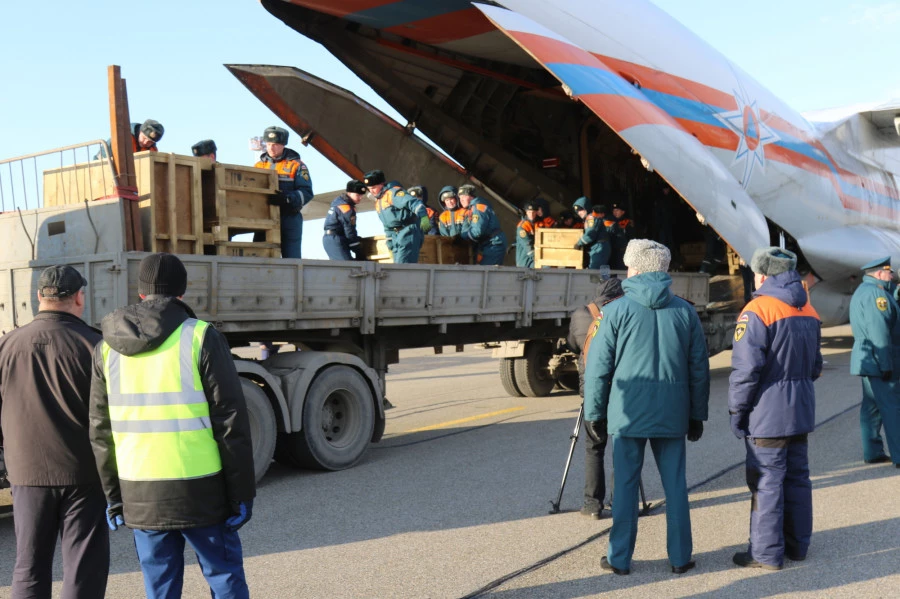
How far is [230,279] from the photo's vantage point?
684cm

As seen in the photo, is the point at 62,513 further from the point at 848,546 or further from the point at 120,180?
the point at 848,546

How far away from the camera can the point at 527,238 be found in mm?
13047

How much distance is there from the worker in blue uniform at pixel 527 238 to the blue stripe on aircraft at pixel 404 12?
325 cm

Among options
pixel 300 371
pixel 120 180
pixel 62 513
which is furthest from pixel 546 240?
pixel 62 513

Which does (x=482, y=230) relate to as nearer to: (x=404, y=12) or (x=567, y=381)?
(x=567, y=381)

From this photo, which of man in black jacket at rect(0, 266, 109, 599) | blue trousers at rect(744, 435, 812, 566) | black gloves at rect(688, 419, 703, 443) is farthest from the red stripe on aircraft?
man in black jacket at rect(0, 266, 109, 599)

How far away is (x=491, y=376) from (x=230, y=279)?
31.2 feet

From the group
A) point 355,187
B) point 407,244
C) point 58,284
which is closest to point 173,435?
point 58,284

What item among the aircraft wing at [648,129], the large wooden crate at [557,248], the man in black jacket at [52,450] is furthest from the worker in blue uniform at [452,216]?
the man in black jacket at [52,450]

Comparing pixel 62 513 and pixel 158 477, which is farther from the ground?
pixel 158 477

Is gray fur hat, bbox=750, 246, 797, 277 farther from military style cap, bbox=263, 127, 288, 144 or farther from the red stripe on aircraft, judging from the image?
the red stripe on aircraft

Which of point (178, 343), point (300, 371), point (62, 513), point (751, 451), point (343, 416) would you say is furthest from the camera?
point (343, 416)

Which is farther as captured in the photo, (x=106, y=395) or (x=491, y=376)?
(x=491, y=376)

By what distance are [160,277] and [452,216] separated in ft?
28.3
